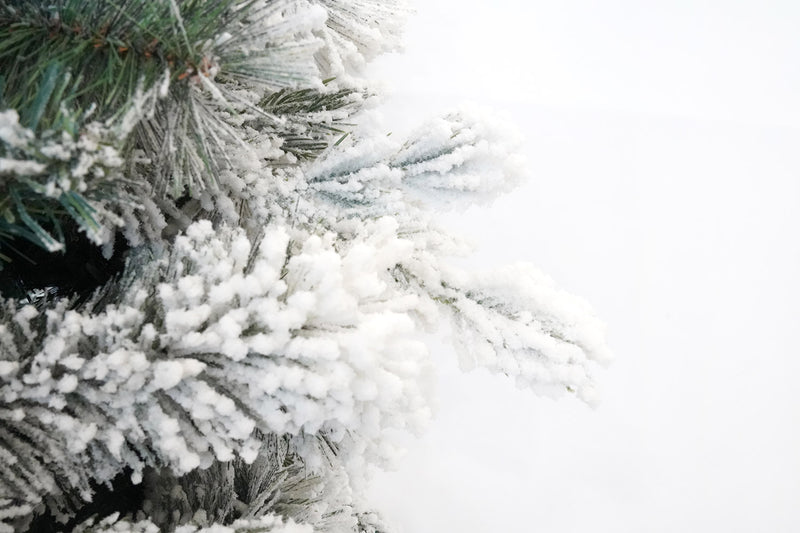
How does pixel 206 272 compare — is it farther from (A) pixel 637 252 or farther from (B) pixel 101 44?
(A) pixel 637 252


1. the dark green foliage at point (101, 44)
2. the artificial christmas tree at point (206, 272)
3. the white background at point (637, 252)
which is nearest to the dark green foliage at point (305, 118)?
the artificial christmas tree at point (206, 272)

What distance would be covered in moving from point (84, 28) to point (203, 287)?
158 millimetres

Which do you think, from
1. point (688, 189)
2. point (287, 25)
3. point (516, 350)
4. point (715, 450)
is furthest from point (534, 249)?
point (287, 25)

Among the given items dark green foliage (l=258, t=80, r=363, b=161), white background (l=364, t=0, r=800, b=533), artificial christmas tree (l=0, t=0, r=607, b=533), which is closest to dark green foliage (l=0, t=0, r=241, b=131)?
artificial christmas tree (l=0, t=0, r=607, b=533)

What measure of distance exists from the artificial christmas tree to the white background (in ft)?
1.92

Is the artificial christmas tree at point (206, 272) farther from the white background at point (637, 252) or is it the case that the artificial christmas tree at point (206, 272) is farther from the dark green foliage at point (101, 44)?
the white background at point (637, 252)

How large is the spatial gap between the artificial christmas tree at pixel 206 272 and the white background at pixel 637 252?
1.92 ft

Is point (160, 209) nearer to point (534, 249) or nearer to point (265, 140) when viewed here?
point (265, 140)

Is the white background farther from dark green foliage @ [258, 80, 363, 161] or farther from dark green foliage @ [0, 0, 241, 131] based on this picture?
dark green foliage @ [0, 0, 241, 131]

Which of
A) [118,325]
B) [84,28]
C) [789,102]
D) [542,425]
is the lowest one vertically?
[542,425]

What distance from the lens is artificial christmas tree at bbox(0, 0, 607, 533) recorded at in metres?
0.33

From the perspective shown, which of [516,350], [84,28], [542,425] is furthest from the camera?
[542,425]

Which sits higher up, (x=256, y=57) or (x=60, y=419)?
(x=256, y=57)

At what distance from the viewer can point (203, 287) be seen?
35cm
